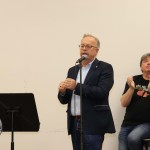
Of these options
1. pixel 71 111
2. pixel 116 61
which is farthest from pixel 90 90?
pixel 116 61

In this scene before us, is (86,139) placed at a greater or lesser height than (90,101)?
lesser

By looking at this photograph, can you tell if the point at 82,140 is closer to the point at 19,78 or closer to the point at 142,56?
the point at 142,56

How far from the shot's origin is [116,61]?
410cm

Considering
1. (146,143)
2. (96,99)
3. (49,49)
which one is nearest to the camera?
(96,99)

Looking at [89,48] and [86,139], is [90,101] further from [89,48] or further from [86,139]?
[89,48]

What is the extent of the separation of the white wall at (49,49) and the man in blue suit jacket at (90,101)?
1.18m

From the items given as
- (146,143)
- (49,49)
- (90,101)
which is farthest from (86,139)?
(49,49)

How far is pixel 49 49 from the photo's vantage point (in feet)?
13.8

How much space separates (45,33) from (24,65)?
475 millimetres

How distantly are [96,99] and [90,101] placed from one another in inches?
2.1

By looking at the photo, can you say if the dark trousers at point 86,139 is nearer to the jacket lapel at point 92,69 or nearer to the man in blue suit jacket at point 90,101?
the man in blue suit jacket at point 90,101

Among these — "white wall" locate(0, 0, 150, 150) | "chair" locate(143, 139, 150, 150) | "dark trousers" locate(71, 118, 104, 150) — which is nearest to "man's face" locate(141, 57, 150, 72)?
"white wall" locate(0, 0, 150, 150)

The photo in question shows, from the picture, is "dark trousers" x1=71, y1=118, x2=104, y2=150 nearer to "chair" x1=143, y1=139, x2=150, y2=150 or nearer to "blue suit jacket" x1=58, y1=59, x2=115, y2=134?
"blue suit jacket" x1=58, y1=59, x2=115, y2=134

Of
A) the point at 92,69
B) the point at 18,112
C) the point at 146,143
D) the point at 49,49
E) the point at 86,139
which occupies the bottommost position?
the point at 146,143
